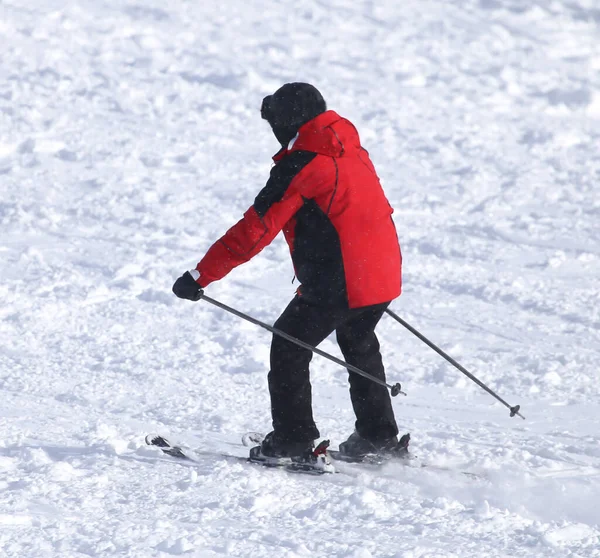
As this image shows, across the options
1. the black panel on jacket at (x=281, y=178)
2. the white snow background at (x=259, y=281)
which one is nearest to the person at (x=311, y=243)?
the black panel on jacket at (x=281, y=178)

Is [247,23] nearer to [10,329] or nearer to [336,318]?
[10,329]

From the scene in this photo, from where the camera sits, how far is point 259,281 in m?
6.86

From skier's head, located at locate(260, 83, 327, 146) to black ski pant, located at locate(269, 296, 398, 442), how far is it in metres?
0.75

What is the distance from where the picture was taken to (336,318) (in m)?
3.76

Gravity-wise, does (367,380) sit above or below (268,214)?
below

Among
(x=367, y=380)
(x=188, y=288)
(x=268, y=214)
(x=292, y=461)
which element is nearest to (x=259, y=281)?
(x=367, y=380)

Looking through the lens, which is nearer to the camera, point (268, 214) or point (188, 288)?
point (268, 214)

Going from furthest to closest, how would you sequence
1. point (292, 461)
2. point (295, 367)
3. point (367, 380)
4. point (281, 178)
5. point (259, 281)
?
point (259, 281) < point (367, 380) < point (292, 461) < point (295, 367) < point (281, 178)

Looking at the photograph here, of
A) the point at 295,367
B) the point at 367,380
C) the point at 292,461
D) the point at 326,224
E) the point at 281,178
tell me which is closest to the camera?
the point at 281,178

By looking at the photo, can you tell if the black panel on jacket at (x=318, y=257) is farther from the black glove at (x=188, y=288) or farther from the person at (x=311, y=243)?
the black glove at (x=188, y=288)

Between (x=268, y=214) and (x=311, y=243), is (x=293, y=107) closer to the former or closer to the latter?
(x=268, y=214)

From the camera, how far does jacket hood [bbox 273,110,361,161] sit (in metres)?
3.48

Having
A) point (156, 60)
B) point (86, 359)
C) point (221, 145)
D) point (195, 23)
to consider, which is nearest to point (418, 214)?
point (221, 145)

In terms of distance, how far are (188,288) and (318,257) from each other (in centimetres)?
55
